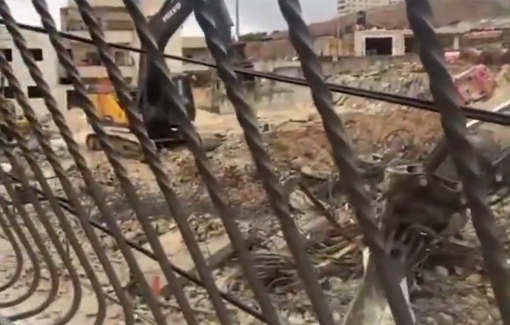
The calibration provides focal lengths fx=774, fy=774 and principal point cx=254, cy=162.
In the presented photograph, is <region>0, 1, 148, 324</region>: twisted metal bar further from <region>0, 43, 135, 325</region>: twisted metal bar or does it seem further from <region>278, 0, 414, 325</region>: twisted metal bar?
<region>278, 0, 414, 325</region>: twisted metal bar

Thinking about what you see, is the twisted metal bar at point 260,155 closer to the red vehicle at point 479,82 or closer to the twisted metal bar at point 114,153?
the twisted metal bar at point 114,153

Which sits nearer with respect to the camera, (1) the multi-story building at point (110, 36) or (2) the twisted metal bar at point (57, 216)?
(2) the twisted metal bar at point (57, 216)

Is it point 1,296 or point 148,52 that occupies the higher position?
point 148,52

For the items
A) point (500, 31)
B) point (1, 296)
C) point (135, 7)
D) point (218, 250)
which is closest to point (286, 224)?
point (135, 7)

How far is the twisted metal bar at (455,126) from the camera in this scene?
0.40m

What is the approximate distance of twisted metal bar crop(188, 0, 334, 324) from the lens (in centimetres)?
55

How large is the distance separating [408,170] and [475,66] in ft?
7.59

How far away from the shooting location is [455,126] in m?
0.40

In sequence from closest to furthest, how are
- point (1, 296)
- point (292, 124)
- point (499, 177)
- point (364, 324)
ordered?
point (499, 177)
point (364, 324)
point (1, 296)
point (292, 124)

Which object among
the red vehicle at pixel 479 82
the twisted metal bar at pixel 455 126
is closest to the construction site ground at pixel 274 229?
the red vehicle at pixel 479 82

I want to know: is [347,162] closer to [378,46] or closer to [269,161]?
[269,161]

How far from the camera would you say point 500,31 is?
3.69 metres

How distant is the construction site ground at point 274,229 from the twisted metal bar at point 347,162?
133mm

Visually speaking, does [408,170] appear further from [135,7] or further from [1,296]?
[1,296]
